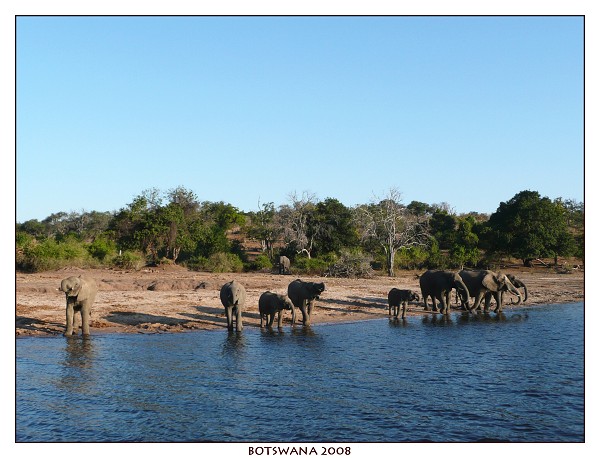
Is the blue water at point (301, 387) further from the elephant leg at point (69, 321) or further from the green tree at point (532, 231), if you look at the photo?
the green tree at point (532, 231)

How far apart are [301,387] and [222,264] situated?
34158 millimetres

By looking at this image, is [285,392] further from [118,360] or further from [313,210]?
[313,210]

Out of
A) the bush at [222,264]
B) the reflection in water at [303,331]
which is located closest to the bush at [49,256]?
the bush at [222,264]

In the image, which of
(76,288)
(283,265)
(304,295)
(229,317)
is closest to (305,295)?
(304,295)

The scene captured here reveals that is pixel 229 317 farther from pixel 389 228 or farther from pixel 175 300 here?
pixel 389 228

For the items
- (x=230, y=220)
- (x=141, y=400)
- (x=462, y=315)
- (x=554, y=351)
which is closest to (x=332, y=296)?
(x=462, y=315)

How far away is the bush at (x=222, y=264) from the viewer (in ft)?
166

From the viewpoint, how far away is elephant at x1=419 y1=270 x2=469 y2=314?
32.4 m

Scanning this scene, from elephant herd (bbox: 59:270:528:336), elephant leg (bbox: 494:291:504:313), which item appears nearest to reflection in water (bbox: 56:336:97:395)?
elephant herd (bbox: 59:270:528:336)

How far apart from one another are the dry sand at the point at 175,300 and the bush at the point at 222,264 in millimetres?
2317

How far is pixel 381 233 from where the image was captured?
62094mm

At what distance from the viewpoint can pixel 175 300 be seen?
106ft

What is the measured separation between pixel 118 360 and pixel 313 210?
44782 mm
